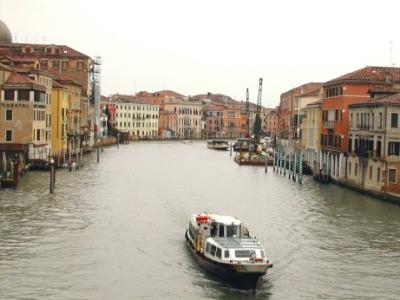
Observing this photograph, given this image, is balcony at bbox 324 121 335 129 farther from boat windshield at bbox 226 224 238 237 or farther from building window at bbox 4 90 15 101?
boat windshield at bbox 226 224 238 237

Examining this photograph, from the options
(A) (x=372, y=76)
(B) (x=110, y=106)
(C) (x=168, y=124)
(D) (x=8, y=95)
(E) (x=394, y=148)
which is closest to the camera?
(E) (x=394, y=148)

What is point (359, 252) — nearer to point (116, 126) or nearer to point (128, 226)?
point (128, 226)

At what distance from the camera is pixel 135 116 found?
4754 inches

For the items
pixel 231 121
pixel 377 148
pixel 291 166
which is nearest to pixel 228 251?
pixel 377 148

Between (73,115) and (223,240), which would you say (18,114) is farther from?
(223,240)

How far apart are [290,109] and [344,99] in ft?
137

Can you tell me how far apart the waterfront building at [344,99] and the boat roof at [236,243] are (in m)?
21.4

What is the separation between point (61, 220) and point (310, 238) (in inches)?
321

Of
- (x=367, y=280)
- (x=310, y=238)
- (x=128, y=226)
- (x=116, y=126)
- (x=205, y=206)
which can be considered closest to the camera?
(x=367, y=280)

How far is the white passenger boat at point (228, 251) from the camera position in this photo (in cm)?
1587

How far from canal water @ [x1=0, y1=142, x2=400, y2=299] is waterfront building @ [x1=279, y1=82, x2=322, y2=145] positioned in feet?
126

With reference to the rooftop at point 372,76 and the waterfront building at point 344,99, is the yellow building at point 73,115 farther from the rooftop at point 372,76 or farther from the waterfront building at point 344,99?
the rooftop at point 372,76

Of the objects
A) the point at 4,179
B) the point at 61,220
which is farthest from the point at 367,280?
the point at 4,179

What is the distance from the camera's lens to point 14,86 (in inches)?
1672
